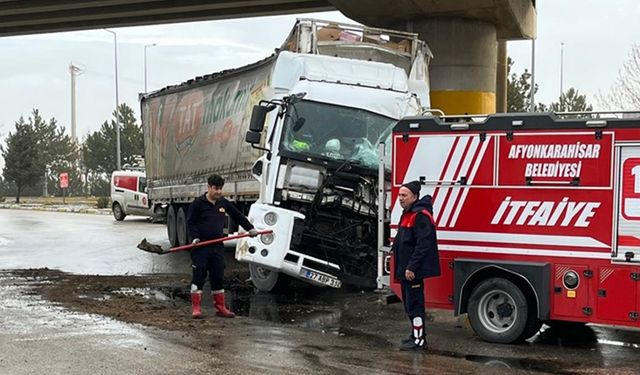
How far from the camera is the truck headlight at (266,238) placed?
10016 millimetres

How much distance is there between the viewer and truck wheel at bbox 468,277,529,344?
778 centimetres

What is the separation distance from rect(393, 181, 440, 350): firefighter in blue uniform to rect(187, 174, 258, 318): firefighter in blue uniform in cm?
239

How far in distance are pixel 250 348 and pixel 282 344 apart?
0.39 metres

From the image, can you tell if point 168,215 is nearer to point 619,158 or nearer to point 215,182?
point 215,182

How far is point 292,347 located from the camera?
7.66m

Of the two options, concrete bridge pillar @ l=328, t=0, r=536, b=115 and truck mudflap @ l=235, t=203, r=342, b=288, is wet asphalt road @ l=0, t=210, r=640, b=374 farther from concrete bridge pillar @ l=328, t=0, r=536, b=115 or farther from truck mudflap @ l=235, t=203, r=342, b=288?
concrete bridge pillar @ l=328, t=0, r=536, b=115

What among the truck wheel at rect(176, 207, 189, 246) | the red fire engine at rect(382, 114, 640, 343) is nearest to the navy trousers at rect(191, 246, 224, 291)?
the red fire engine at rect(382, 114, 640, 343)

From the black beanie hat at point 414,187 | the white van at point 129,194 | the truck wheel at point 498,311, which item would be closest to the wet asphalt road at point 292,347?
the truck wheel at point 498,311

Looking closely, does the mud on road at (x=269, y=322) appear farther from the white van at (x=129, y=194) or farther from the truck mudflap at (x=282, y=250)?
the white van at (x=129, y=194)

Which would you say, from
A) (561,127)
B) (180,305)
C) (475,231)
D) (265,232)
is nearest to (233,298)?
(180,305)

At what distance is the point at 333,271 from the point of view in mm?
10211

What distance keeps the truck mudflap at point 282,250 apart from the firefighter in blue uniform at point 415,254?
90.6 inches

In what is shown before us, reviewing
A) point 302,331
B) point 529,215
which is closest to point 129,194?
point 302,331

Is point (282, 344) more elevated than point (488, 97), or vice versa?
point (488, 97)
